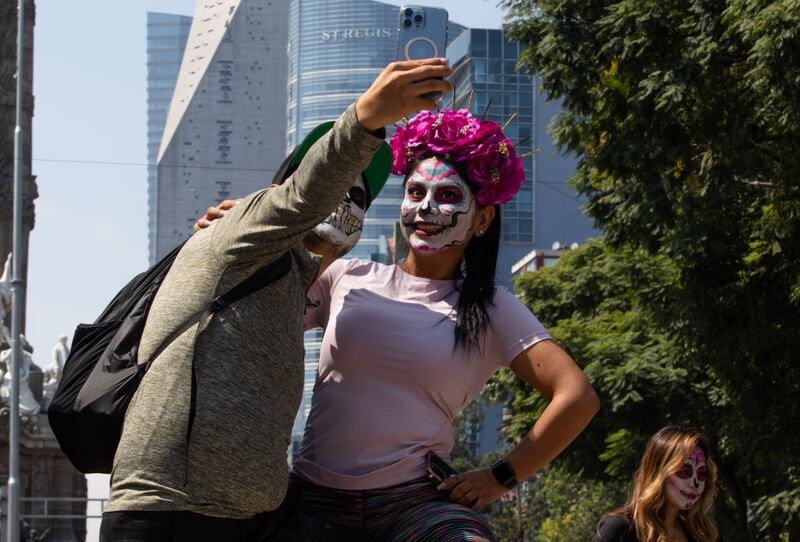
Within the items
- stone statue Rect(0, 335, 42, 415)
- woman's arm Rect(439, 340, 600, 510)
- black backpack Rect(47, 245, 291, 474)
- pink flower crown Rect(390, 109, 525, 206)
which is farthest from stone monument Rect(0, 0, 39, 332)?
black backpack Rect(47, 245, 291, 474)

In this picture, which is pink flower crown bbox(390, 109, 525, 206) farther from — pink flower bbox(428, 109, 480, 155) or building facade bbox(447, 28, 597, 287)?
building facade bbox(447, 28, 597, 287)

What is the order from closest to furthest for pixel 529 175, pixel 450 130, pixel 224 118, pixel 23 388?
pixel 450 130 < pixel 23 388 < pixel 529 175 < pixel 224 118

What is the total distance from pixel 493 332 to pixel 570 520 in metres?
53.5

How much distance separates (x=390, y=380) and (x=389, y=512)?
0.38 m

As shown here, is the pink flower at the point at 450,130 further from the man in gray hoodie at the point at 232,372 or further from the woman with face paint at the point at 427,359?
the man in gray hoodie at the point at 232,372

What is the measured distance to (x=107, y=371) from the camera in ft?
14.5

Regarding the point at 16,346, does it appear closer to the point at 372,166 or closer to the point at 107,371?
the point at 372,166

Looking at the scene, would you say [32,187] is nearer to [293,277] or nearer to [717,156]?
[717,156]

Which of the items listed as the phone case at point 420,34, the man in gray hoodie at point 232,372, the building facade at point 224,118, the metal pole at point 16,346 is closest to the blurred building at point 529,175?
the building facade at point 224,118

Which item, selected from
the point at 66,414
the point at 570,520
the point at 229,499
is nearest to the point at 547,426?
the point at 229,499

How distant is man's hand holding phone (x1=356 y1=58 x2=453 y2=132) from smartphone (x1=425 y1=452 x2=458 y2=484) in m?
1.09

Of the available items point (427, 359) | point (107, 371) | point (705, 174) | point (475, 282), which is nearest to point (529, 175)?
point (705, 174)

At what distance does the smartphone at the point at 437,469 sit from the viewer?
16.1 feet

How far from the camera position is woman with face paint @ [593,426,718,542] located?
626 centimetres
